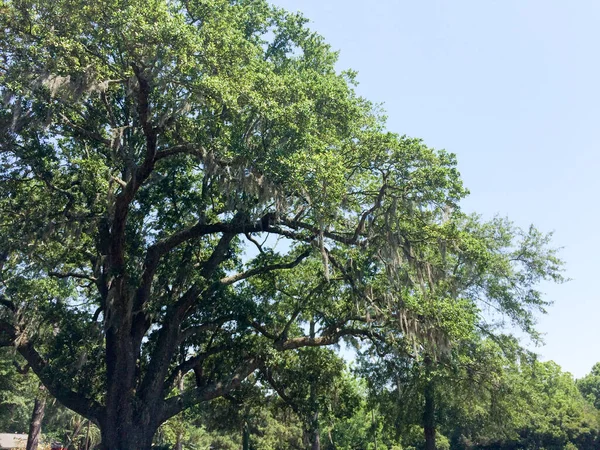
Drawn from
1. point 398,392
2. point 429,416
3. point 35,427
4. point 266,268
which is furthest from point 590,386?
point 266,268

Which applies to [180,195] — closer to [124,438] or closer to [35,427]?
[124,438]

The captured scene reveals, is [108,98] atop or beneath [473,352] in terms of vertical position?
atop

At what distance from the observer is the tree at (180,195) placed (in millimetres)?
12508

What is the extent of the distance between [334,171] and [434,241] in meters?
3.95

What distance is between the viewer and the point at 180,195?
699 inches

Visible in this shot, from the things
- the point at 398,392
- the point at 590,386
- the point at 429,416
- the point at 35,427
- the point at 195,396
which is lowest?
the point at 35,427

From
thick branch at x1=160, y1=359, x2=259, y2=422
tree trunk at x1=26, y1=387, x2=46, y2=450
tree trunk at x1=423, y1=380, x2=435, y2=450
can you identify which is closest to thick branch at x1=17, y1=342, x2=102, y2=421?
thick branch at x1=160, y1=359, x2=259, y2=422

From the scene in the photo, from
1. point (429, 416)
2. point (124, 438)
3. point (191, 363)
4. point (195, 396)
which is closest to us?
point (124, 438)

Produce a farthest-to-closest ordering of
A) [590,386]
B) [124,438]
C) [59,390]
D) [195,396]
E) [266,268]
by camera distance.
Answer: [590,386]
[266,268]
[195,396]
[59,390]
[124,438]

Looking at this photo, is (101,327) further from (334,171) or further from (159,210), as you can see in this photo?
(334,171)

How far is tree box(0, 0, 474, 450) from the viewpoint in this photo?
12.5 m

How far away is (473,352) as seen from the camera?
1962cm

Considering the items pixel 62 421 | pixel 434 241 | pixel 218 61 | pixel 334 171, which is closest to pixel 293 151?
pixel 334 171

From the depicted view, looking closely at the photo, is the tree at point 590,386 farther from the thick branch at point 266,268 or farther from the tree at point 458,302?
the thick branch at point 266,268
